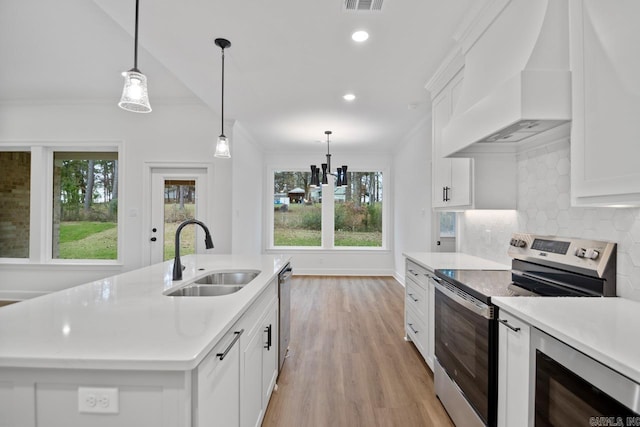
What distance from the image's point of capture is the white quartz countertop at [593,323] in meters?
0.86

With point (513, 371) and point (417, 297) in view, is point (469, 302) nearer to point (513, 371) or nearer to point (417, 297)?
point (513, 371)

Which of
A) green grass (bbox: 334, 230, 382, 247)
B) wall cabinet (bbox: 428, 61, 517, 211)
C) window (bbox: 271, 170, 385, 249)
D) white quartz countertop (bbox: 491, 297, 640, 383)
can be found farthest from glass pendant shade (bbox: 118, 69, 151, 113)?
green grass (bbox: 334, 230, 382, 247)

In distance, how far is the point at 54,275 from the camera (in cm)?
447

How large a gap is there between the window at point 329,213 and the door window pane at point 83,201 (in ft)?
9.80

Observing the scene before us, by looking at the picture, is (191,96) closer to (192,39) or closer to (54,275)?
(192,39)

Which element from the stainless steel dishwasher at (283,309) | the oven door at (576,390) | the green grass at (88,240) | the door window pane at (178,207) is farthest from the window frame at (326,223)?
the oven door at (576,390)

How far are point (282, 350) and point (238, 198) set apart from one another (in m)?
2.69

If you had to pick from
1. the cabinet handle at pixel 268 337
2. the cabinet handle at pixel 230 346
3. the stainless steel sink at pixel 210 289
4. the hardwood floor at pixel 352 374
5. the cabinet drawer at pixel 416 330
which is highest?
the stainless steel sink at pixel 210 289

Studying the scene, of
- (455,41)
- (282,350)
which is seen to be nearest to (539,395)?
(282,350)

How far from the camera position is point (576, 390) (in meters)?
0.98

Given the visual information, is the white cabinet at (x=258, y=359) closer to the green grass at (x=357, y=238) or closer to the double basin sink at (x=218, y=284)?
the double basin sink at (x=218, y=284)

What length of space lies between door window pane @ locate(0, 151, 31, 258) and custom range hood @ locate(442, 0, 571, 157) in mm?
5993

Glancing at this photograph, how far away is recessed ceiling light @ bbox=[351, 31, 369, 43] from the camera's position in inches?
87.1

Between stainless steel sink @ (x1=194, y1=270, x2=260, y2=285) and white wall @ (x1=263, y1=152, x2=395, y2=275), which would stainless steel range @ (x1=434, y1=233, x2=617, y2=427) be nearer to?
stainless steel sink @ (x1=194, y1=270, x2=260, y2=285)
